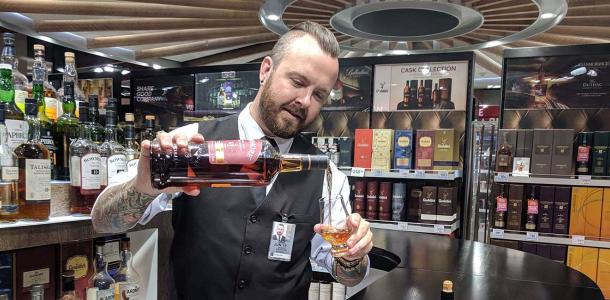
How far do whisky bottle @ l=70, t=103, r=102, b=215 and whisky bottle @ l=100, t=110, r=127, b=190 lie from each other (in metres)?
0.03

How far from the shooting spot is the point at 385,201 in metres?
3.43

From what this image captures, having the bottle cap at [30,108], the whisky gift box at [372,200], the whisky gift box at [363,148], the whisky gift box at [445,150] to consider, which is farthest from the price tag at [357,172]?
the bottle cap at [30,108]

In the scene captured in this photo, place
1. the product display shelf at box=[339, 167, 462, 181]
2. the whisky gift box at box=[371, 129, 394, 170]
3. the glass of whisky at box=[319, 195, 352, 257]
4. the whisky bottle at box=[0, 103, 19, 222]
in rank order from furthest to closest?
1. the whisky gift box at box=[371, 129, 394, 170]
2. the product display shelf at box=[339, 167, 462, 181]
3. the whisky bottle at box=[0, 103, 19, 222]
4. the glass of whisky at box=[319, 195, 352, 257]

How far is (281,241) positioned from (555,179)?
2.56 meters

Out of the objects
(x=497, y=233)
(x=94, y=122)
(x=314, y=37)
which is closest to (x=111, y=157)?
(x=94, y=122)

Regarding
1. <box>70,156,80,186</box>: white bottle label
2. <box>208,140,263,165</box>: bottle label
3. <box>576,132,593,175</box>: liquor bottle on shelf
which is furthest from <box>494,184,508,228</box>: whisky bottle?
<box>70,156,80,186</box>: white bottle label

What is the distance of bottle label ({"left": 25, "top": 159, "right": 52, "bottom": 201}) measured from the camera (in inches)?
47.5

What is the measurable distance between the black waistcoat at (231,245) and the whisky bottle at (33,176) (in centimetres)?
39

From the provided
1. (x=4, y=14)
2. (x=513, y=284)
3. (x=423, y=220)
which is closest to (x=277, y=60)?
(x=513, y=284)

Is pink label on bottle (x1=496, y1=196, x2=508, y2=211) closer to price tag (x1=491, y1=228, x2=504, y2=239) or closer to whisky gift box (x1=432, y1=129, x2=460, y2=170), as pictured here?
price tag (x1=491, y1=228, x2=504, y2=239)

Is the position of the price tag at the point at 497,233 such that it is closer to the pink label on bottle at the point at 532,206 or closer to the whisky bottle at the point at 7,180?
the pink label on bottle at the point at 532,206

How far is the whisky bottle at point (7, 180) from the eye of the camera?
1.17m

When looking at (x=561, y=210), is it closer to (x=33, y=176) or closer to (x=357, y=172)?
(x=357, y=172)

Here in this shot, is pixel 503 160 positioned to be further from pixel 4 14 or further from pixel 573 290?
pixel 4 14
